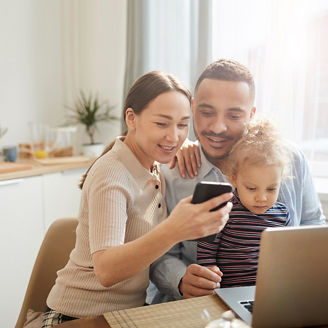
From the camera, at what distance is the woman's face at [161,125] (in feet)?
3.99

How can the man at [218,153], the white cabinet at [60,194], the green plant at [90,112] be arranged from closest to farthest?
the man at [218,153], the white cabinet at [60,194], the green plant at [90,112]

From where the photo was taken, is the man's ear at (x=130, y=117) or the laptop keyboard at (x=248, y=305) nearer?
the laptop keyboard at (x=248, y=305)

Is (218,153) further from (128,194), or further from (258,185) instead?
(128,194)

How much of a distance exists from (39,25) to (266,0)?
1.73 meters

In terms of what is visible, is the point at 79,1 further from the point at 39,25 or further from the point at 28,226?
the point at 28,226

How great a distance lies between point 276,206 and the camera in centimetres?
136

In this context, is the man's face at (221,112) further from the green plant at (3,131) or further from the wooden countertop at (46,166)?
the green plant at (3,131)

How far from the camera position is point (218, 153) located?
1.50 meters

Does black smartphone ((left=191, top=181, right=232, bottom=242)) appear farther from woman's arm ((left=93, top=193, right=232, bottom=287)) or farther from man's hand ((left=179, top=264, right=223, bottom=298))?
man's hand ((left=179, top=264, right=223, bottom=298))

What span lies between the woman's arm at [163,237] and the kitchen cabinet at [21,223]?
5.12 ft

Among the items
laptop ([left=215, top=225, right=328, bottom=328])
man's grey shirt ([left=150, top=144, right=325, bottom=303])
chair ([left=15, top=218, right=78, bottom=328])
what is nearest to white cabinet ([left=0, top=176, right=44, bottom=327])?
chair ([left=15, top=218, right=78, bottom=328])

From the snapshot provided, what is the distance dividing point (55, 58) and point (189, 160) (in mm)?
2183

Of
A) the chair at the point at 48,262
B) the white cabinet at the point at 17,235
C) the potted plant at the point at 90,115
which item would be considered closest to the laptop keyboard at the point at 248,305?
the chair at the point at 48,262

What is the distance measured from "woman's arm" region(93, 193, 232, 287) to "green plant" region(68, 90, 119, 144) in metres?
2.15
